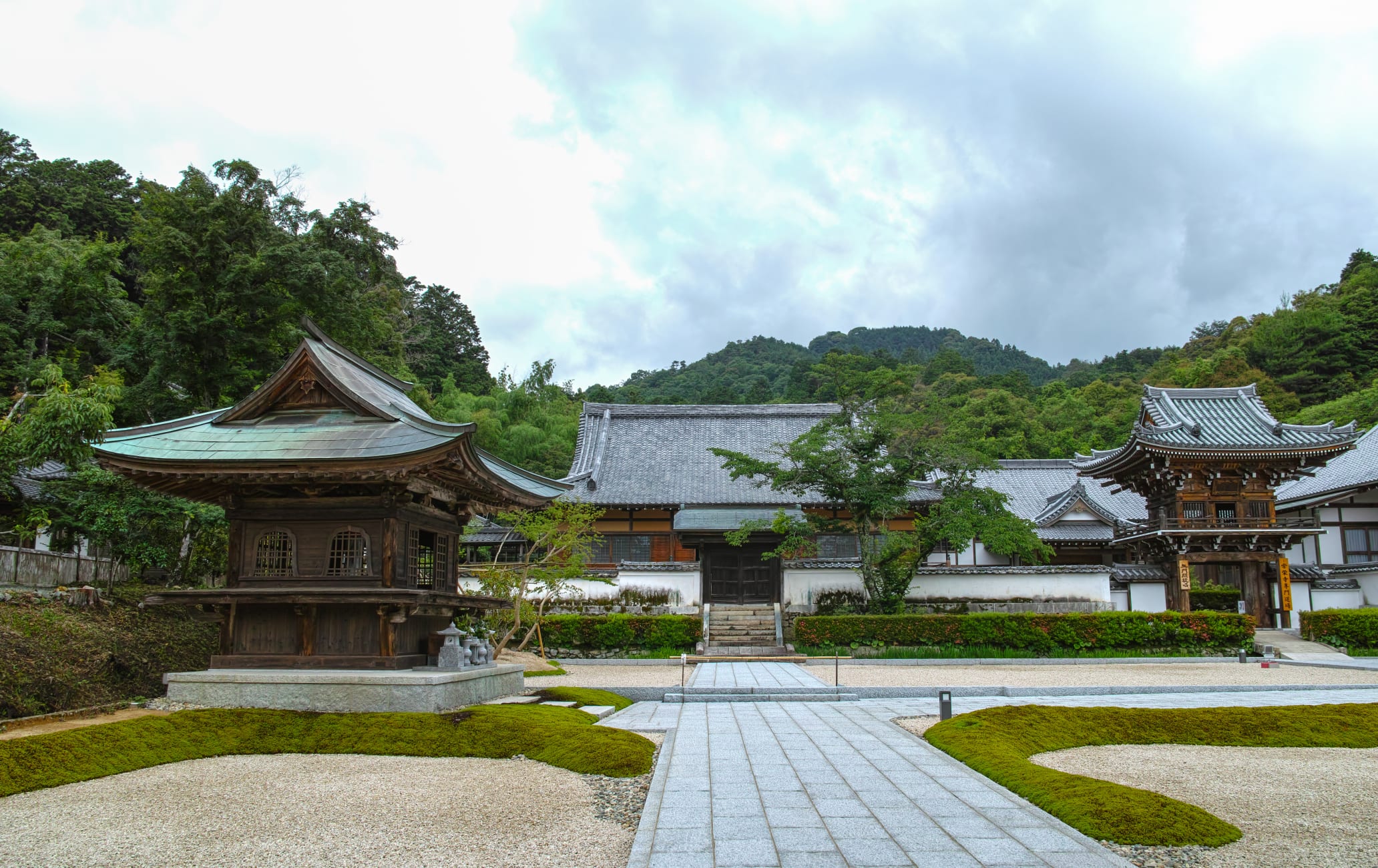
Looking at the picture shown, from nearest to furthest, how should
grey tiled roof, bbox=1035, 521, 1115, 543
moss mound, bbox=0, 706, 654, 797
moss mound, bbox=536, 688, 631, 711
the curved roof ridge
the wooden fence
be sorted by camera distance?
moss mound, bbox=0, 706, 654, 797, moss mound, bbox=536, 688, 631, 711, the wooden fence, grey tiled roof, bbox=1035, 521, 1115, 543, the curved roof ridge

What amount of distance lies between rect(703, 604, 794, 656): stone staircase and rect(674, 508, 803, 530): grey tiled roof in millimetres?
2522

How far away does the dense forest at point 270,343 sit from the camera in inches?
916

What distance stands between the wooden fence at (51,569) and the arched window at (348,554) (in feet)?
20.5

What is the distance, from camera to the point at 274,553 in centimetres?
1192

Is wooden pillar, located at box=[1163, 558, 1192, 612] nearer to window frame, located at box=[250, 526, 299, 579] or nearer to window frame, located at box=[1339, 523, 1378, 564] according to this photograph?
window frame, located at box=[1339, 523, 1378, 564]

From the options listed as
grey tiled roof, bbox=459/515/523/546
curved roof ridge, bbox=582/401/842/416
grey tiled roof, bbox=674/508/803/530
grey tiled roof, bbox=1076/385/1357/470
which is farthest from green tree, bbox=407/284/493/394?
grey tiled roof, bbox=1076/385/1357/470

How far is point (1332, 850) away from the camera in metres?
5.40

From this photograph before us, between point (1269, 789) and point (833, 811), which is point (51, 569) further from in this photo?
point (1269, 789)

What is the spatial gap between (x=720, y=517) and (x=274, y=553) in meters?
17.7

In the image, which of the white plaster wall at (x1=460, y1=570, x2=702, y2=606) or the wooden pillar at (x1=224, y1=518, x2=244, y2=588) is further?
the white plaster wall at (x1=460, y1=570, x2=702, y2=606)

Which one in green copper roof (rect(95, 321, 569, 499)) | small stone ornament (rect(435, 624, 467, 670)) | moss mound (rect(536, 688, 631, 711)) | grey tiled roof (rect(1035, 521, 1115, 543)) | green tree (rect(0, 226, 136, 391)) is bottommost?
moss mound (rect(536, 688, 631, 711))

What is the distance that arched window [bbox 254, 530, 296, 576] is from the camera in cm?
1185

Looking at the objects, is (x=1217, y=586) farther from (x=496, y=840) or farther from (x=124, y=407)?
(x=124, y=407)

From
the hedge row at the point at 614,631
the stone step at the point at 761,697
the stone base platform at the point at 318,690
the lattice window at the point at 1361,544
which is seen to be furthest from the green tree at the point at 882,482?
the lattice window at the point at 1361,544
